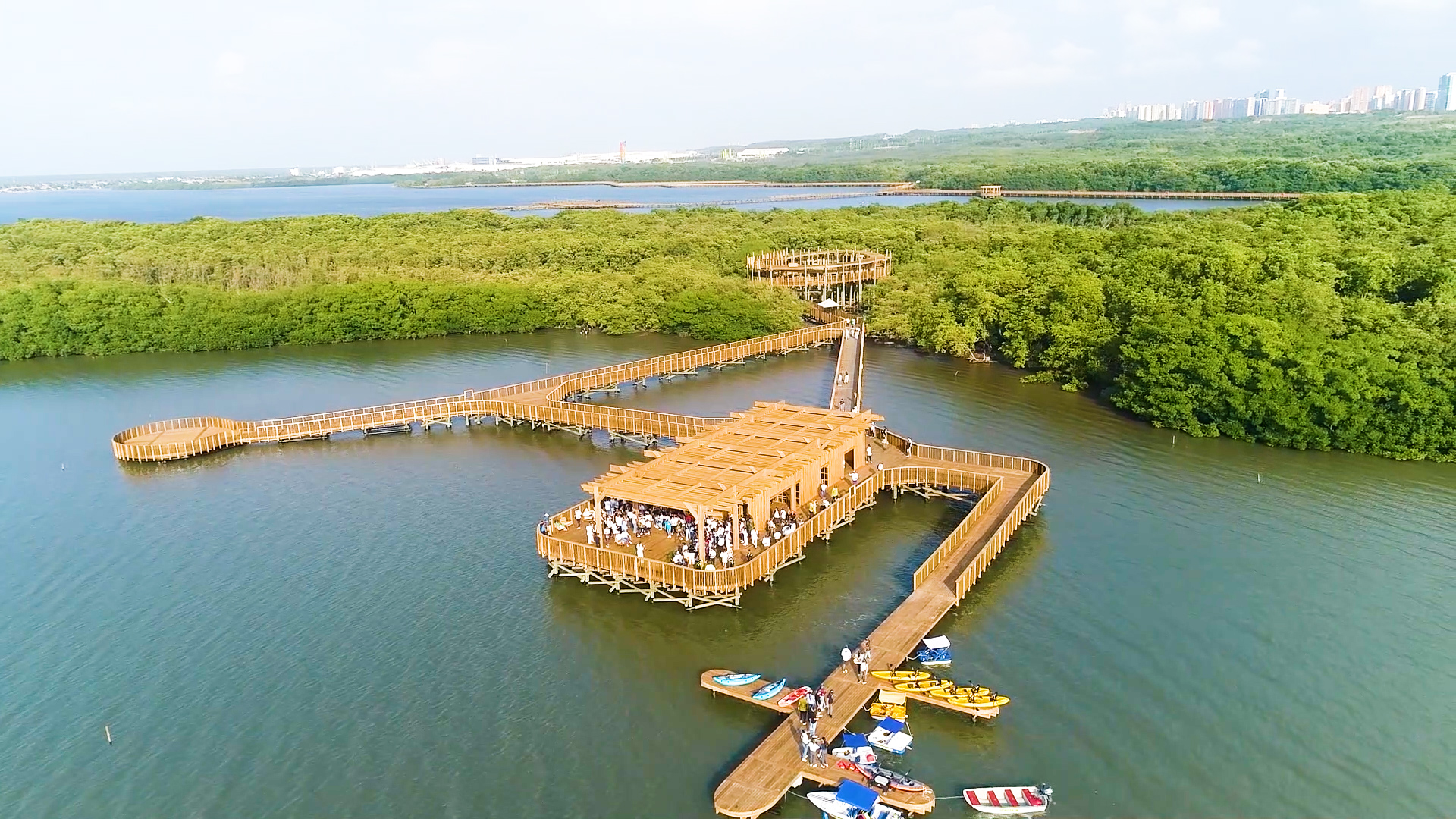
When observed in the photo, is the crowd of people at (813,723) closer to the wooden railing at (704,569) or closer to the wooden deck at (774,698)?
the wooden deck at (774,698)

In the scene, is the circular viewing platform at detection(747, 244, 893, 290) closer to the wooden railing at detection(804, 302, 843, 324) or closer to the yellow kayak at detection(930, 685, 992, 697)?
the wooden railing at detection(804, 302, 843, 324)

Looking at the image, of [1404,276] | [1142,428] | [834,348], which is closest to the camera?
[1142,428]

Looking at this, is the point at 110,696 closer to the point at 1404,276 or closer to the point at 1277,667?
the point at 1277,667

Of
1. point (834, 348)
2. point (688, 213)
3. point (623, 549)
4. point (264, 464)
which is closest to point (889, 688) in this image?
point (623, 549)

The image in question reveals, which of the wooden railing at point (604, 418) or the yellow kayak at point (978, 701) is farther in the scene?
the wooden railing at point (604, 418)

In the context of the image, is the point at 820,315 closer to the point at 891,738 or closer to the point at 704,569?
the point at 704,569

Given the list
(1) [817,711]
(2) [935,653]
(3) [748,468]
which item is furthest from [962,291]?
(1) [817,711]

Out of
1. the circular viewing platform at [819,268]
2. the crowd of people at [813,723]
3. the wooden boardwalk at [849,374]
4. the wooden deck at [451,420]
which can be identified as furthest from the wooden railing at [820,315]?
the crowd of people at [813,723]
